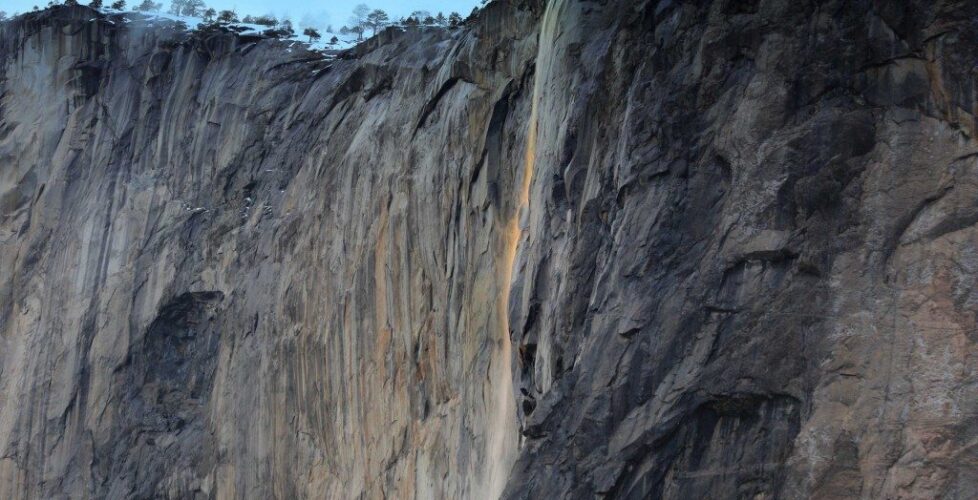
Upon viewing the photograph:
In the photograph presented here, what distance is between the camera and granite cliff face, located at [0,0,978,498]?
15.0 m

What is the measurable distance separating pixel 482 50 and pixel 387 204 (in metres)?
3.91

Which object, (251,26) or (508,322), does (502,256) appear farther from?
(251,26)

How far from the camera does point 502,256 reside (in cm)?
2319

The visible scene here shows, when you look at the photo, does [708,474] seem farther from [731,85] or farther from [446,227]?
[446,227]

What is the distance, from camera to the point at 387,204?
28.0 metres

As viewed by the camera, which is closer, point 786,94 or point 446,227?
point 786,94

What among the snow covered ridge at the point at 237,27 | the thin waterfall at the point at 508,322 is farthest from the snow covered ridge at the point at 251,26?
the thin waterfall at the point at 508,322

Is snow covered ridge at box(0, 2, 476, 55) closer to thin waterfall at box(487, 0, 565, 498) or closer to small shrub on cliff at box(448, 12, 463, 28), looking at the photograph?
small shrub on cliff at box(448, 12, 463, 28)

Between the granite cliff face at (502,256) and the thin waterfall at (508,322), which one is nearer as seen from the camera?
the granite cliff face at (502,256)

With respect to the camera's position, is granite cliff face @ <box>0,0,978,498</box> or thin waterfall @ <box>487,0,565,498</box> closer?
granite cliff face @ <box>0,0,978,498</box>

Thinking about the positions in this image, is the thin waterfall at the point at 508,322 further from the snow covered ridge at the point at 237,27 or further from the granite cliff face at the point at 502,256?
the snow covered ridge at the point at 237,27

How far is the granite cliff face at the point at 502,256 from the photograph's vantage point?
15.0m

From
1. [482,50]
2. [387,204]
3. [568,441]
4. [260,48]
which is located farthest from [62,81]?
[568,441]

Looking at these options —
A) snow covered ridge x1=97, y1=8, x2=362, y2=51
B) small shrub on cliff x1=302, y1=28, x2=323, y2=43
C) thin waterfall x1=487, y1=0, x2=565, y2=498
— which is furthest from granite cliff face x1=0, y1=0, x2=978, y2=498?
small shrub on cliff x1=302, y1=28, x2=323, y2=43
